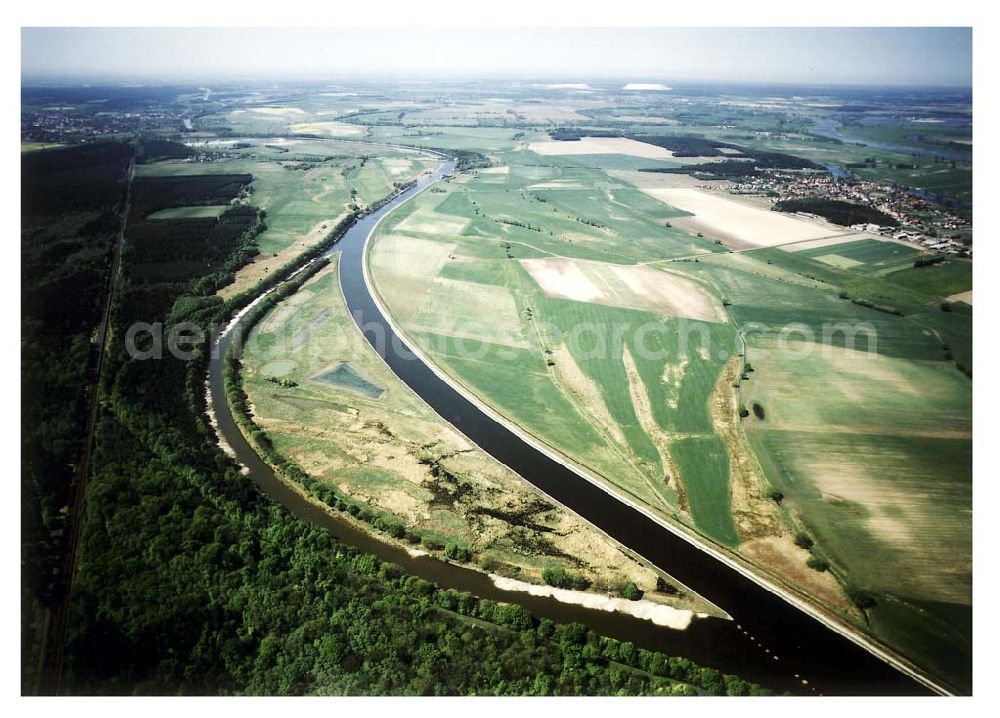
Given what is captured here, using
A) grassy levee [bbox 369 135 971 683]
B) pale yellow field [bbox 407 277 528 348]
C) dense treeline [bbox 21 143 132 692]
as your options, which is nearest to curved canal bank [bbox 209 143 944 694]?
grassy levee [bbox 369 135 971 683]

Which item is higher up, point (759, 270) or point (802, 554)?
point (759, 270)

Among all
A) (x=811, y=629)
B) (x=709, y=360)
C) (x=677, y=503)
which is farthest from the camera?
(x=709, y=360)

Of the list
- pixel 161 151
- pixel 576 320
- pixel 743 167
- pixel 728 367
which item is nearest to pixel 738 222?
pixel 743 167

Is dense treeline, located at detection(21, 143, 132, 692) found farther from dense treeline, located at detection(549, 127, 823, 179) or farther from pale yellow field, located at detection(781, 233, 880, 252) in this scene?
dense treeline, located at detection(549, 127, 823, 179)

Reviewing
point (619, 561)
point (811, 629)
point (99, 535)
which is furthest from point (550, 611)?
point (99, 535)

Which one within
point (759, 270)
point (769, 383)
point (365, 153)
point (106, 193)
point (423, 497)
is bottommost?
point (423, 497)

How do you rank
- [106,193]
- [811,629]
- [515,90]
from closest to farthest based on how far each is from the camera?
[811,629] < [106,193] < [515,90]

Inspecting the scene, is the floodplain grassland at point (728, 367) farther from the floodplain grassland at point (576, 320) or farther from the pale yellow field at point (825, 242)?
the pale yellow field at point (825, 242)

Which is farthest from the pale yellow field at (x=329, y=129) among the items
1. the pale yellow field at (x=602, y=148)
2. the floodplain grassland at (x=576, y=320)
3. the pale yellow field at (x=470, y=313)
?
the pale yellow field at (x=470, y=313)

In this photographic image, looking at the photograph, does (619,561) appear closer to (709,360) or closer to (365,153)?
(709,360)
